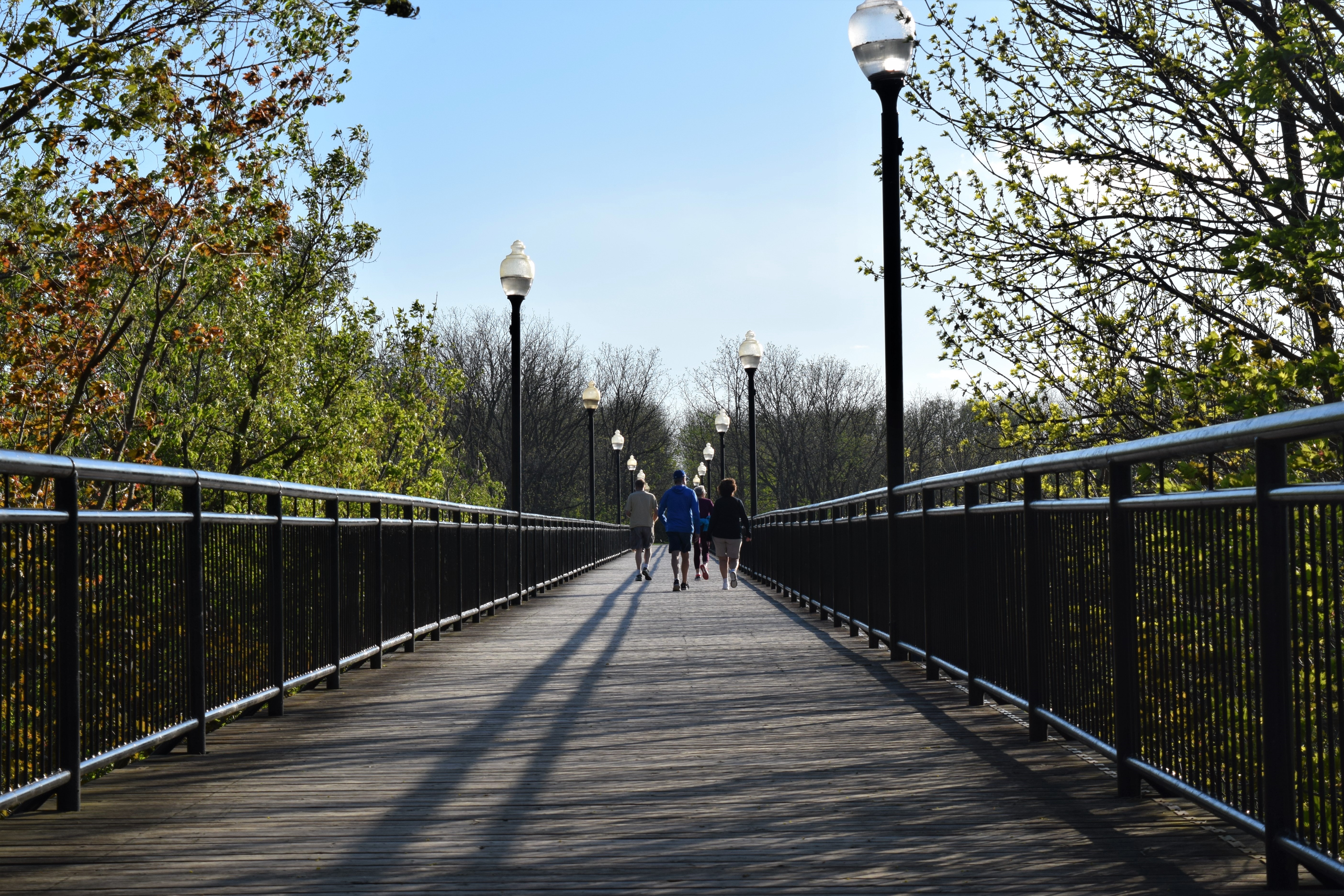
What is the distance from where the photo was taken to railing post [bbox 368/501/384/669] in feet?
32.3

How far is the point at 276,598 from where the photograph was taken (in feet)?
24.4

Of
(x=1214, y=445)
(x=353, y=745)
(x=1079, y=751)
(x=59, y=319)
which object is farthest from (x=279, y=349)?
(x=1214, y=445)

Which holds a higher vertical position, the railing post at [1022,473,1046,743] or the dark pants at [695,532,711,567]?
the railing post at [1022,473,1046,743]

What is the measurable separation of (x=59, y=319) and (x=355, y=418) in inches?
Answer: 478

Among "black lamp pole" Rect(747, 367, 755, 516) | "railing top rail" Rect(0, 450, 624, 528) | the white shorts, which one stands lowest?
the white shorts

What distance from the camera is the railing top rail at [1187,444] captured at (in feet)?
10.8

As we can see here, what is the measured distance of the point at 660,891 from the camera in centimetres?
386

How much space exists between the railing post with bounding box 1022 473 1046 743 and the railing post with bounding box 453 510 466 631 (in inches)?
315

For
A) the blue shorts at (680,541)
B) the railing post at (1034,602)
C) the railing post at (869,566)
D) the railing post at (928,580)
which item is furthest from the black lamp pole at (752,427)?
the railing post at (1034,602)

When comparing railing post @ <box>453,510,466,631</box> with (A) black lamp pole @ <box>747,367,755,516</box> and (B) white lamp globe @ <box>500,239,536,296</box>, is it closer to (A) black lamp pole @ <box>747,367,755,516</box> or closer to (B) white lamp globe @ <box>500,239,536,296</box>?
(B) white lamp globe @ <box>500,239,536,296</box>

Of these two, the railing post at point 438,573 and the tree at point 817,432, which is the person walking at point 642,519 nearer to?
the railing post at point 438,573

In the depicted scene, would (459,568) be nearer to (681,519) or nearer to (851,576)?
(851,576)

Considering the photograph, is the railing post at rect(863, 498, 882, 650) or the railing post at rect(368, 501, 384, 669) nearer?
the railing post at rect(368, 501, 384, 669)

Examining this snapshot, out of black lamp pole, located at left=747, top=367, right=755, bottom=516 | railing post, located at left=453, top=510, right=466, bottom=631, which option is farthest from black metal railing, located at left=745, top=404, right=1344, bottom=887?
black lamp pole, located at left=747, top=367, right=755, bottom=516
